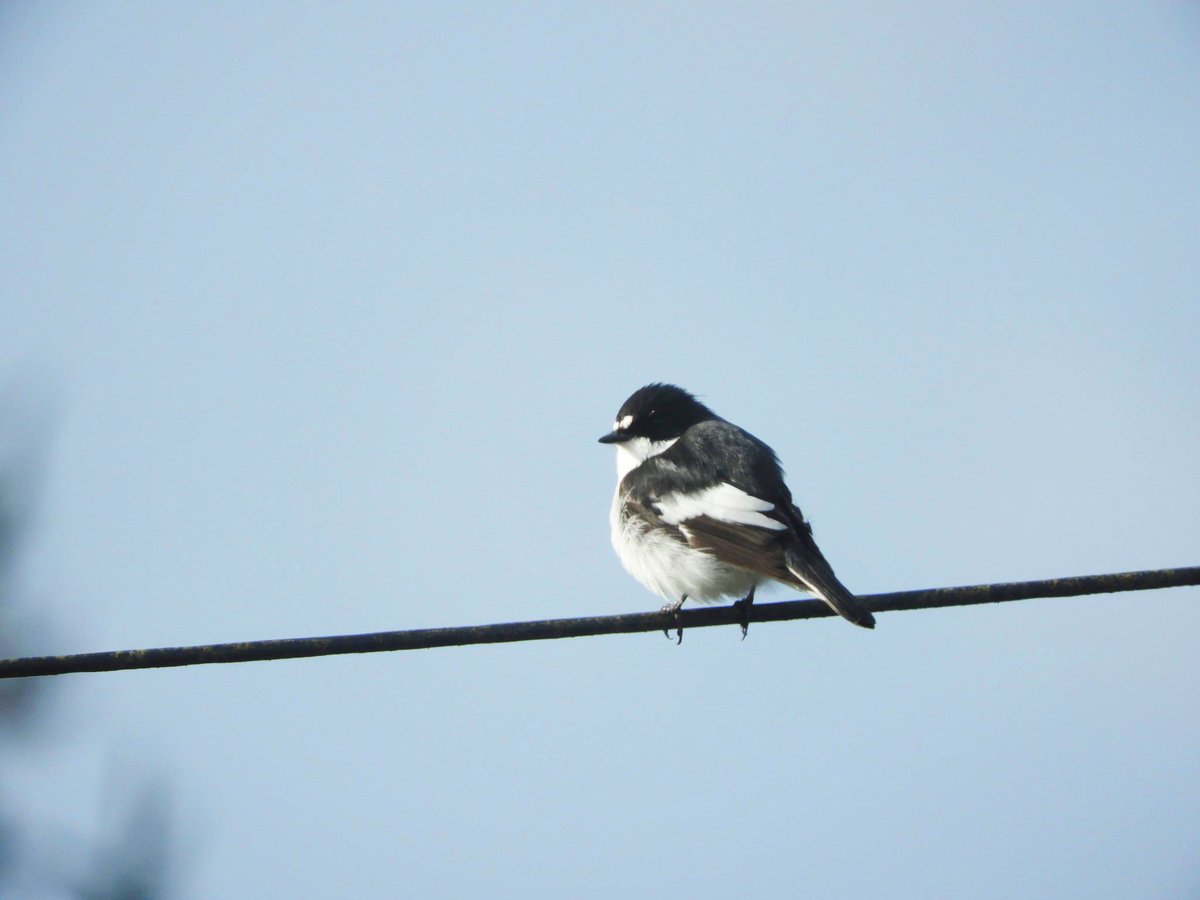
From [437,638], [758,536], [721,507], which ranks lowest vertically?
[437,638]

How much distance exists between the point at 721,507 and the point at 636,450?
5.75 feet

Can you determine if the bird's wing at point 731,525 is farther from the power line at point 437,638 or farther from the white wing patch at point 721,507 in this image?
the power line at point 437,638

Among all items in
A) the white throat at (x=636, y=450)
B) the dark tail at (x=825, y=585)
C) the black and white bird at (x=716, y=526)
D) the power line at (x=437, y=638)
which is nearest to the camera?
the power line at (x=437, y=638)

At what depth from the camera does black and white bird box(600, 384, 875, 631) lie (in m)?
5.30

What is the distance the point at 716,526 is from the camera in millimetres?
5707

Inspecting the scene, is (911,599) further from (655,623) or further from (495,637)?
(495,637)

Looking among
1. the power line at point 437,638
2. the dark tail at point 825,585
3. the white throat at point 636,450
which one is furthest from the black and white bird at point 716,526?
the power line at point 437,638

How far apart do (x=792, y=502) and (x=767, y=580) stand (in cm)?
50

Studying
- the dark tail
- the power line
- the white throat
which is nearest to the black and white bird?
the dark tail

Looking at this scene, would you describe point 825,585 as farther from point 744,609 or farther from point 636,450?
point 636,450

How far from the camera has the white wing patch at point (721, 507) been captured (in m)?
5.69

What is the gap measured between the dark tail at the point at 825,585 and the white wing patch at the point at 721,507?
0.97 feet

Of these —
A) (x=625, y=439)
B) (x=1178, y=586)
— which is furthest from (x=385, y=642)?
(x=625, y=439)

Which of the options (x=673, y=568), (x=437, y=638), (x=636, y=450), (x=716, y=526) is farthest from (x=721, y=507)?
(x=437, y=638)
